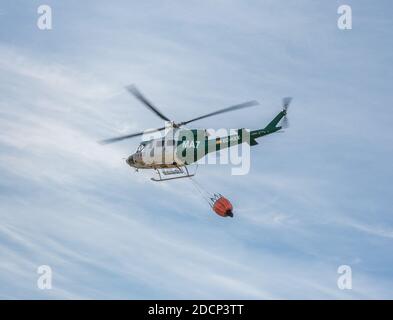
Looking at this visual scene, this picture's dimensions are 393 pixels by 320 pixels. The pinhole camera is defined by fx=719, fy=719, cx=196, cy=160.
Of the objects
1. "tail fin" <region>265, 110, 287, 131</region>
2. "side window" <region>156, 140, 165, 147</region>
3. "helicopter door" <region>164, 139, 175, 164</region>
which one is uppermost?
"tail fin" <region>265, 110, 287, 131</region>

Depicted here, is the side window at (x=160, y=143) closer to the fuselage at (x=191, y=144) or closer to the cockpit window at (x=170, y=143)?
the fuselage at (x=191, y=144)

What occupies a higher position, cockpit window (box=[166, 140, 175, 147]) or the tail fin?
the tail fin

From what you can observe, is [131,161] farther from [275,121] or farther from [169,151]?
[275,121]

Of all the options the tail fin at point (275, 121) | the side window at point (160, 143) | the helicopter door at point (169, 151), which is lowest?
the helicopter door at point (169, 151)

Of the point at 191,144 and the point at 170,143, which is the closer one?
the point at 191,144

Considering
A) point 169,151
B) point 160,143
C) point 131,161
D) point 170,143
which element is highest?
point 160,143

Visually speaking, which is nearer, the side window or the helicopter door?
the helicopter door

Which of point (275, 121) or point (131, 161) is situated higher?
point (275, 121)

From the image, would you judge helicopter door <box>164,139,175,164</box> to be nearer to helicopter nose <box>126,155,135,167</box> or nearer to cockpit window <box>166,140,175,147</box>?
cockpit window <box>166,140,175,147</box>

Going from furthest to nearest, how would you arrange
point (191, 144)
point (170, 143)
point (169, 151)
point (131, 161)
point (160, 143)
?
1. point (131, 161)
2. point (160, 143)
3. point (170, 143)
4. point (169, 151)
5. point (191, 144)

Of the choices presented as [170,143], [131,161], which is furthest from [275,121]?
[131,161]

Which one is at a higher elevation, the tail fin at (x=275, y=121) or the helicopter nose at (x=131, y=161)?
the tail fin at (x=275, y=121)
